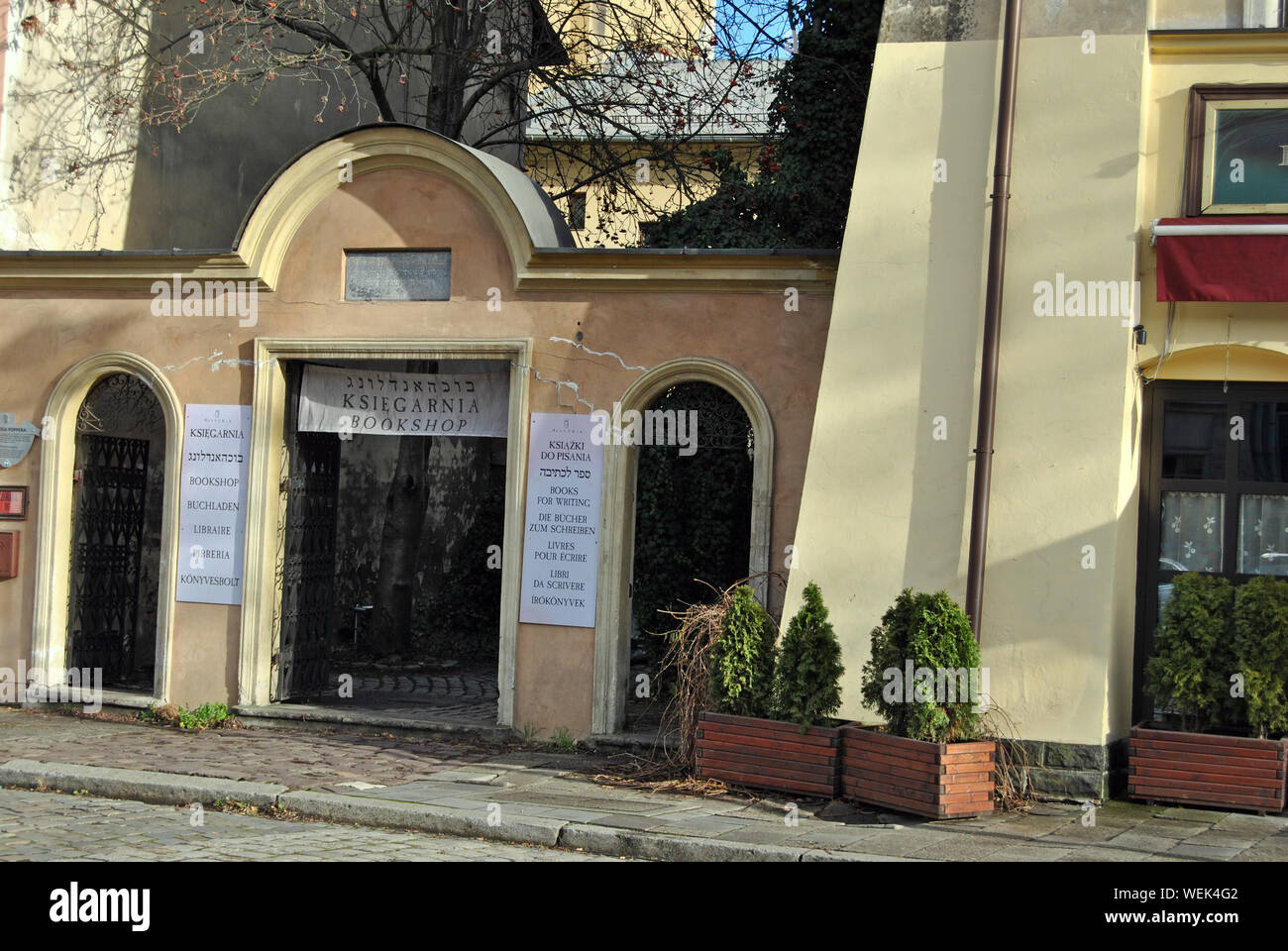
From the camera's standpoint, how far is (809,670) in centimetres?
907

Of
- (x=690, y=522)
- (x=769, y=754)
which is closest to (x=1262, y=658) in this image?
(x=769, y=754)

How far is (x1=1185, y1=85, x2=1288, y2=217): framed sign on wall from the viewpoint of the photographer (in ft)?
31.1

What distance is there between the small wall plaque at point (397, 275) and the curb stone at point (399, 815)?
4.52 metres

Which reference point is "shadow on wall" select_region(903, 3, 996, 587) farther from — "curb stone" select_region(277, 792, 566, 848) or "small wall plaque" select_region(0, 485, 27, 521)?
"small wall plaque" select_region(0, 485, 27, 521)

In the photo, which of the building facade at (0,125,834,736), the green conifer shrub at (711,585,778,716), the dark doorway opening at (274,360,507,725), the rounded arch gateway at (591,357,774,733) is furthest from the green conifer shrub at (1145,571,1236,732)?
the dark doorway opening at (274,360,507,725)

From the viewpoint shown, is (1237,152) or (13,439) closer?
(1237,152)

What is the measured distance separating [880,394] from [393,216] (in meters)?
4.72

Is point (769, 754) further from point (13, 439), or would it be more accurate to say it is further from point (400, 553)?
point (400, 553)

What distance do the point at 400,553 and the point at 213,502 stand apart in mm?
5102

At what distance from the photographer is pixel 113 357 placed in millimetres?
12727

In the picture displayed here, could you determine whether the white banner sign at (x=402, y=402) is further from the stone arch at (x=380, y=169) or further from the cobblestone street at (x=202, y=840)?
the cobblestone street at (x=202, y=840)

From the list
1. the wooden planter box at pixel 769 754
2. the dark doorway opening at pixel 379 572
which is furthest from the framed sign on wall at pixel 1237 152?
the dark doorway opening at pixel 379 572
